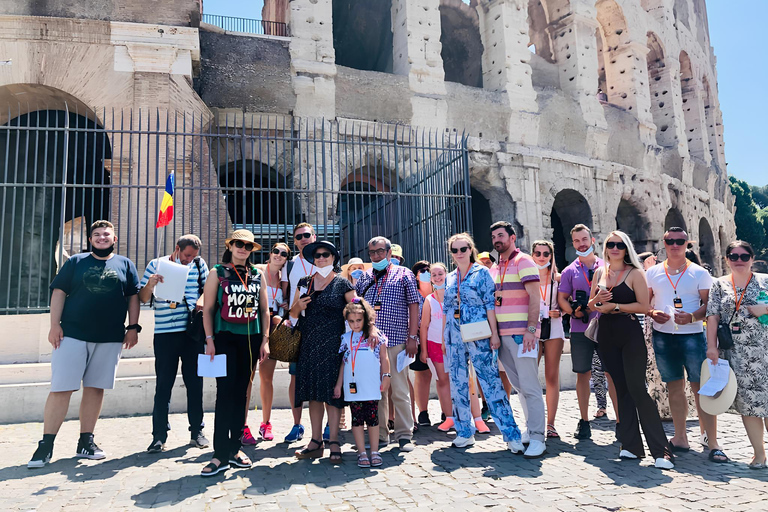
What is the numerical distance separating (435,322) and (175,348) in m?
2.12

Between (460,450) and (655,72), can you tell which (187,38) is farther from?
(655,72)

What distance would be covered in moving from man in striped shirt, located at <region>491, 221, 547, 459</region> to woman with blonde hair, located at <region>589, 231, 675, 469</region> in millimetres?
448

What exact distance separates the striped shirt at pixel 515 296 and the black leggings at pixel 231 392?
170 centimetres

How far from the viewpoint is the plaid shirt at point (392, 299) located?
4.13 metres

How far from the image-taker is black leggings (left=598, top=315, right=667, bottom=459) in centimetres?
349

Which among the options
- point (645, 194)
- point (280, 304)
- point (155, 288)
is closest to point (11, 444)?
point (155, 288)

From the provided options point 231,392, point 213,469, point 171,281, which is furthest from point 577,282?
point 171,281

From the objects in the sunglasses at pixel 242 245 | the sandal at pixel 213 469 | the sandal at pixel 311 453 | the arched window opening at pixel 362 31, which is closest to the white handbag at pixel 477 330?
the sandal at pixel 311 453

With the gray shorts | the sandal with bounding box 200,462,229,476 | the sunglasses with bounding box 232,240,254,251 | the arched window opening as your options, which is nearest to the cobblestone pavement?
the sandal with bounding box 200,462,229,476

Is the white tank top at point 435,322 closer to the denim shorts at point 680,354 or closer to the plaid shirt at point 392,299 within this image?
the plaid shirt at point 392,299

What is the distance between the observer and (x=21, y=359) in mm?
5387

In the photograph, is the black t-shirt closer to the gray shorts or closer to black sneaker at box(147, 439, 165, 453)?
the gray shorts

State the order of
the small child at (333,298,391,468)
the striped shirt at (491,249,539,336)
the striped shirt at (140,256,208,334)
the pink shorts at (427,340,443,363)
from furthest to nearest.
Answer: the pink shorts at (427,340,443,363), the striped shirt at (140,256,208,334), the striped shirt at (491,249,539,336), the small child at (333,298,391,468)

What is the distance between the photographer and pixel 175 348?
13.3 ft
